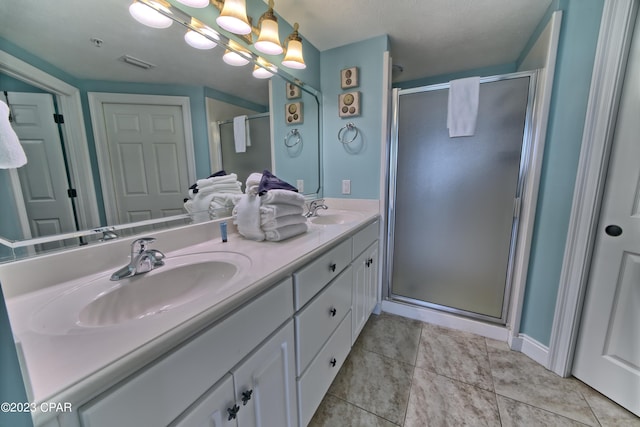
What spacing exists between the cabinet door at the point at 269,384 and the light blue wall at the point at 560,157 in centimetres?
153

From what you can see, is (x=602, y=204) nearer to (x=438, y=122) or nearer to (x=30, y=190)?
(x=438, y=122)

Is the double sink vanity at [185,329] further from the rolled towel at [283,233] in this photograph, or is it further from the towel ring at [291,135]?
the towel ring at [291,135]

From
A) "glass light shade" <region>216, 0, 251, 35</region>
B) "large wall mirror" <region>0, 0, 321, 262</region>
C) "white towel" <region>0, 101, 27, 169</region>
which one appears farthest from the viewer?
"glass light shade" <region>216, 0, 251, 35</region>

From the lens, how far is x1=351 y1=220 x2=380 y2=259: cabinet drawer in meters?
1.42

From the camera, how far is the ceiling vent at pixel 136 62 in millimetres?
846

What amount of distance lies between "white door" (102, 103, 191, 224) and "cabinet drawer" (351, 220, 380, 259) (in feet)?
2.98

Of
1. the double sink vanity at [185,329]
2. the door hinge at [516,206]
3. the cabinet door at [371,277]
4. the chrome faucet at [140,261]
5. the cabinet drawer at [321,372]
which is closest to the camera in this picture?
the double sink vanity at [185,329]

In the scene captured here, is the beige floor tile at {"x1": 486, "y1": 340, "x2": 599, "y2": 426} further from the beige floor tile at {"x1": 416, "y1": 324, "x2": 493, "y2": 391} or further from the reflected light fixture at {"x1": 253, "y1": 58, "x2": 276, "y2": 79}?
Answer: the reflected light fixture at {"x1": 253, "y1": 58, "x2": 276, "y2": 79}

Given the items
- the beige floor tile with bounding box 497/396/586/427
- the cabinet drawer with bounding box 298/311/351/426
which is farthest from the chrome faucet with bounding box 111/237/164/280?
the beige floor tile with bounding box 497/396/586/427

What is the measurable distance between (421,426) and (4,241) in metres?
1.62

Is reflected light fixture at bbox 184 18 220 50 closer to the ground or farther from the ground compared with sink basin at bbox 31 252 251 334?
farther from the ground

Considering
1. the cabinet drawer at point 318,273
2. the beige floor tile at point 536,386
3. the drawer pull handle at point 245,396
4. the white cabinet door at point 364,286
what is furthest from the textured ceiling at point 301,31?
the beige floor tile at point 536,386

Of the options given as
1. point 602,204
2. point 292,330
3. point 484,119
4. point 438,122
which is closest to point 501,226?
point 602,204

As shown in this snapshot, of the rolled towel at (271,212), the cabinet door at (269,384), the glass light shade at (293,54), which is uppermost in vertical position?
the glass light shade at (293,54)
